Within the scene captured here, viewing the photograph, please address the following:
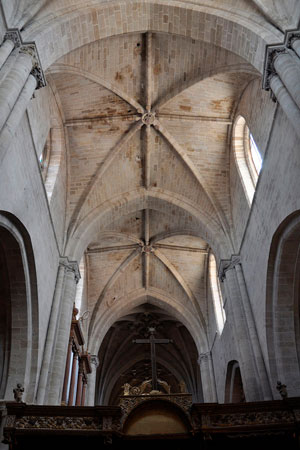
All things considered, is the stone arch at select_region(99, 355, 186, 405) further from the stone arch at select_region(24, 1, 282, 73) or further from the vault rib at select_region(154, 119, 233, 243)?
the stone arch at select_region(24, 1, 282, 73)

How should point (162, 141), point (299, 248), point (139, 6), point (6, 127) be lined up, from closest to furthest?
point (6, 127), point (299, 248), point (139, 6), point (162, 141)

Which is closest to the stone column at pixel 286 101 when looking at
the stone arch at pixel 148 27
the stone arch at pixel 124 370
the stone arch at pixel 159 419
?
the stone arch at pixel 148 27

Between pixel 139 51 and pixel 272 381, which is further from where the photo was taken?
pixel 139 51

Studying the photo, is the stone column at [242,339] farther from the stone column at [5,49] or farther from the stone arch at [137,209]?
the stone column at [5,49]

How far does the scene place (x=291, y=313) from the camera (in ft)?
30.3

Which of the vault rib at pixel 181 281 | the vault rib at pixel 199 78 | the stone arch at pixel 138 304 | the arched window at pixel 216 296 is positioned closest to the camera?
the vault rib at pixel 199 78

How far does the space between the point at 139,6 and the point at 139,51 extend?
1.82 metres

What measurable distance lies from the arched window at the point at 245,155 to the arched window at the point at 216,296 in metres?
5.42

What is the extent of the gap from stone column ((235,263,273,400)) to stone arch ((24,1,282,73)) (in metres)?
5.33

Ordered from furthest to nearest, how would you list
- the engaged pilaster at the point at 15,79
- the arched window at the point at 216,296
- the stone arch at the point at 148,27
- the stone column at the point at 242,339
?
the arched window at the point at 216,296, the stone column at the point at 242,339, the stone arch at the point at 148,27, the engaged pilaster at the point at 15,79

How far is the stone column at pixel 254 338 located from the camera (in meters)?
9.05

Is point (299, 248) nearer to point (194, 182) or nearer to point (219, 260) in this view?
point (219, 260)

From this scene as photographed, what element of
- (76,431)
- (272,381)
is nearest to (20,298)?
(76,431)

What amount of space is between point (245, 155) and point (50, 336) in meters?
7.21
